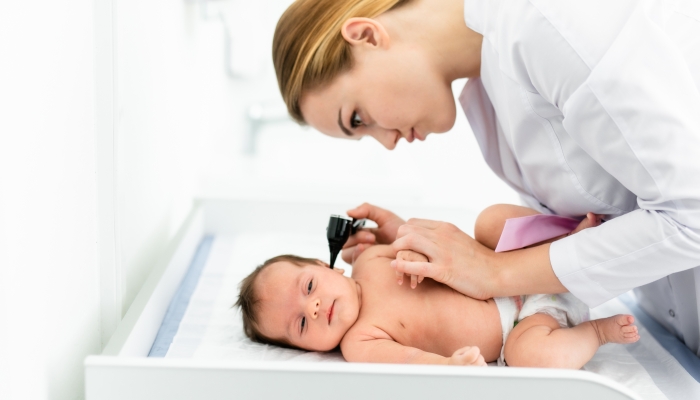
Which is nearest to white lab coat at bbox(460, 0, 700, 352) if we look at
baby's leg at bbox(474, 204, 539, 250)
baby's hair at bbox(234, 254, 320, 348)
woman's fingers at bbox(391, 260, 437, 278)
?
baby's leg at bbox(474, 204, 539, 250)

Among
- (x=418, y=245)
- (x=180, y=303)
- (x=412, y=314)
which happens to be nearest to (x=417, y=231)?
(x=418, y=245)

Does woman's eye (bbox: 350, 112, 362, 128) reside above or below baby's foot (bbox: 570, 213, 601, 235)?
above

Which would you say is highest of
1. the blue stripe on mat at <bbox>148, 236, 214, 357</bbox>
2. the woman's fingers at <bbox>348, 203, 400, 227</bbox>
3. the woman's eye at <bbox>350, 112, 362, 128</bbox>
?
the woman's eye at <bbox>350, 112, 362, 128</bbox>

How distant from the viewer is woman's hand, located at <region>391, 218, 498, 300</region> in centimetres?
114

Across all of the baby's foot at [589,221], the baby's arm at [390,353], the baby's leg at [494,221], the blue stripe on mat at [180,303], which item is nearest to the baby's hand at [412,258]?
the baby's arm at [390,353]

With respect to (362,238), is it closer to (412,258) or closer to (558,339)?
(412,258)

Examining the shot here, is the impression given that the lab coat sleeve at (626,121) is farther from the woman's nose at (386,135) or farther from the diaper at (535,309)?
the woman's nose at (386,135)

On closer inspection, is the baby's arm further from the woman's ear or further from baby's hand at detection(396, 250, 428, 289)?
the woman's ear

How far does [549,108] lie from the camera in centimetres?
115

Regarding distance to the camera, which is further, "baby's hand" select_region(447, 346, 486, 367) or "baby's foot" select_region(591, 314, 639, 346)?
"baby's foot" select_region(591, 314, 639, 346)

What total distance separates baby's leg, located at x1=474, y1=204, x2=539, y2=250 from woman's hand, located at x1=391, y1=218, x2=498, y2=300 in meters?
0.11

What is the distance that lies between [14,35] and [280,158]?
77.6 inches

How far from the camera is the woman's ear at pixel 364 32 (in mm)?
1216

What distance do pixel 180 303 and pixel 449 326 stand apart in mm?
643
